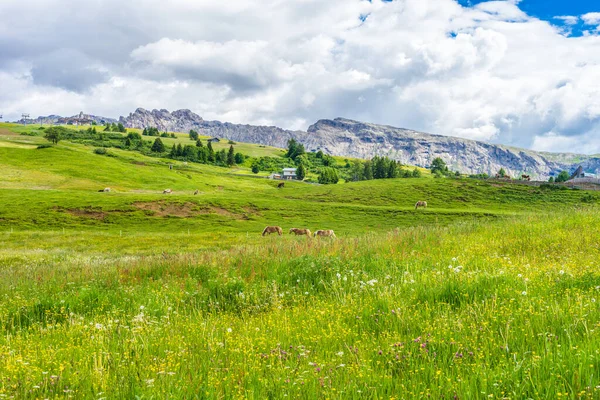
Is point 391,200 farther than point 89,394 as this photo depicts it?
Yes

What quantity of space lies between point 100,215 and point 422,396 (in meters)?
72.3

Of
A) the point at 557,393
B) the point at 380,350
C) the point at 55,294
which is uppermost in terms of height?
the point at 557,393

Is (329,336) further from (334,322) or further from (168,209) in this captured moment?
(168,209)

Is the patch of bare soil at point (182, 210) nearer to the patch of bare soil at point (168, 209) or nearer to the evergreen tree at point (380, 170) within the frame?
the patch of bare soil at point (168, 209)

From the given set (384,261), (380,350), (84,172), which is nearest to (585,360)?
(380,350)

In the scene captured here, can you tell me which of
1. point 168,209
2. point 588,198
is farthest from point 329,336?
point 588,198

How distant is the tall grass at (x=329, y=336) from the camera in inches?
163

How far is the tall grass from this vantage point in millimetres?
4145

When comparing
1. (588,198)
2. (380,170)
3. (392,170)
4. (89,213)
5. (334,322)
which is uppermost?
(392,170)

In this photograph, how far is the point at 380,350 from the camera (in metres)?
5.03

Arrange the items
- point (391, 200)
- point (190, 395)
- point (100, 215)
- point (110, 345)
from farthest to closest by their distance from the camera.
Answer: point (391, 200) → point (100, 215) → point (110, 345) → point (190, 395)

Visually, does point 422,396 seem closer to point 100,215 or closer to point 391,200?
point 100,215

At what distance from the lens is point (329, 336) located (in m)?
5.68

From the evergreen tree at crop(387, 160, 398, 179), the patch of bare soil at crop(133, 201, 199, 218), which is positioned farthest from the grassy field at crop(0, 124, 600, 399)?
the evergreen tree at crop(387, 160, 398, 179)
